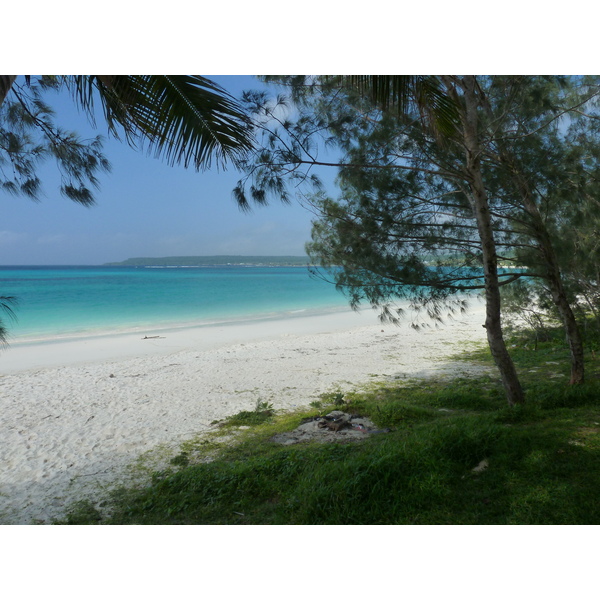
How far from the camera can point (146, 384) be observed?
3900 mm

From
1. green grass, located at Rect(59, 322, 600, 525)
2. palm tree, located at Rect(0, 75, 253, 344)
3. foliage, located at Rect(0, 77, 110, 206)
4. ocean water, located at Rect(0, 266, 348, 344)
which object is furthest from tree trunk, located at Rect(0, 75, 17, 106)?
ocean water, located at Rect(0, 266, 348, 344)

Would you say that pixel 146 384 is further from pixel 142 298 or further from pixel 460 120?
pixel 142 298

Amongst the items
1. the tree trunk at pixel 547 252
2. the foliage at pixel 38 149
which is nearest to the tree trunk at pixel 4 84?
Answer: the foliage at pixel 38 149

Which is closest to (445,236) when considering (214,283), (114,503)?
(114,503)

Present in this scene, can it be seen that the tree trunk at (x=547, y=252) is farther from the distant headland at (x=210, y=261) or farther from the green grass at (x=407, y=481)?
the distant headland at (x=210, y=261)

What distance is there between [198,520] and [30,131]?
208 centimetres

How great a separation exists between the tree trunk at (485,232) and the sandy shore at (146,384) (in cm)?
156

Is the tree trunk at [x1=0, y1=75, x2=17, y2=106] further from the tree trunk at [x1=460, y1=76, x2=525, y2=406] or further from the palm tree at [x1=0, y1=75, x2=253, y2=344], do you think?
the tree trunk at [x1=460, y1=76, x2=525, y2=406]

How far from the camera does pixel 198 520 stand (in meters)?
1.72

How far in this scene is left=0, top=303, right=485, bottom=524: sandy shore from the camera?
2.29 meters

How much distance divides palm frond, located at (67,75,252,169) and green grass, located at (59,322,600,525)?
1.43 metres
